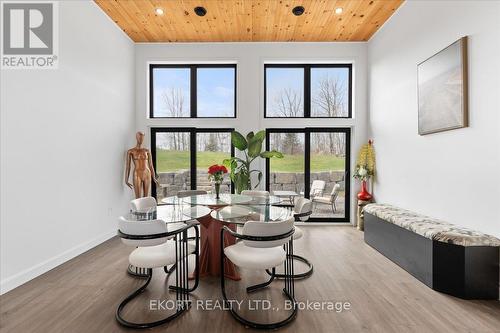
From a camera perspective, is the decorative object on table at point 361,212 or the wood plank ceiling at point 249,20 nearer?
the wood plank ceiling at point 249,20

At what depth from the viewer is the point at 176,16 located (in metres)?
4.34

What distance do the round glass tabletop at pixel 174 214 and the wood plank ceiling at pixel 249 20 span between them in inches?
129

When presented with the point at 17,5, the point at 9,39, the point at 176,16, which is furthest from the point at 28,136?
the point at 176,16

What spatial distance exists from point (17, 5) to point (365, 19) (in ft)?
16.4

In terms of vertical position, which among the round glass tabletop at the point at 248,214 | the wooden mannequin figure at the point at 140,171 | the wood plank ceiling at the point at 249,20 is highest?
the wood plank ceiling at the point at 249,20

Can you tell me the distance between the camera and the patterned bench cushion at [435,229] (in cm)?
240

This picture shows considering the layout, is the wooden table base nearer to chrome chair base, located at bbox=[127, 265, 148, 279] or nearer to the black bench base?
chrome chair base, located at bbox=[127, 265, 148, 279]

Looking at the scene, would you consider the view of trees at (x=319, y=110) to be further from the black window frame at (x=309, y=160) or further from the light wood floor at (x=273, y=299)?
the light wood floor at (x=273, y=299)

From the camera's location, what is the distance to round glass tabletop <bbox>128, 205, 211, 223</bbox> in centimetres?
239

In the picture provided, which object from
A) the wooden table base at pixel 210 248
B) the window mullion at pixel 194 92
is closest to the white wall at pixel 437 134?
the wooden table base at pixel 210 248

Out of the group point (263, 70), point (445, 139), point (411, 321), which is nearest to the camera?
point (411, 321)

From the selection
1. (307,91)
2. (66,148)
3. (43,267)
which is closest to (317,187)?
(307,91)

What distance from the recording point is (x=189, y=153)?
217 inches

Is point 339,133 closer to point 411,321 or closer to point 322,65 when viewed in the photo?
point 322,65
